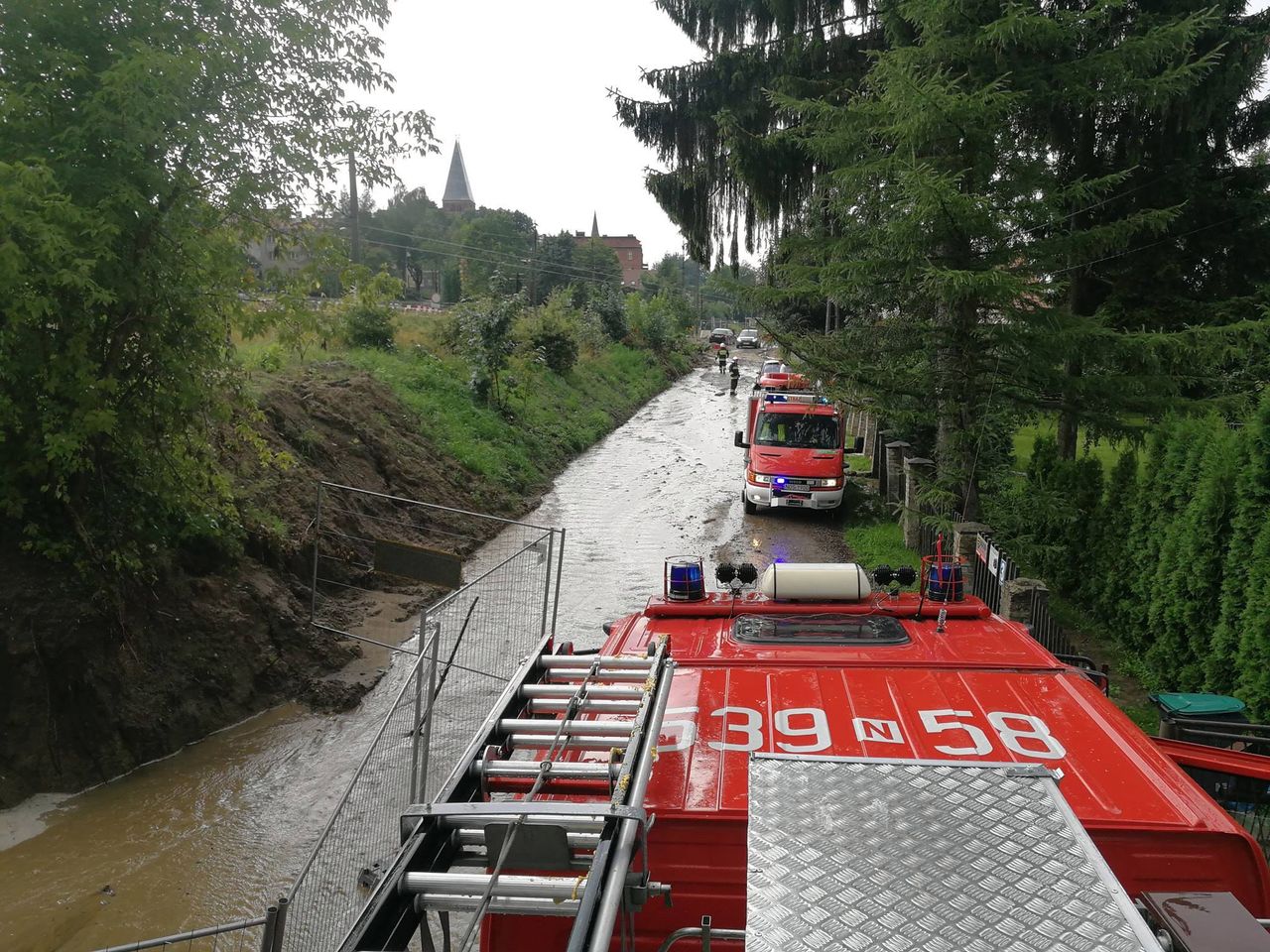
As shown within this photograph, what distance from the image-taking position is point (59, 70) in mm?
7258

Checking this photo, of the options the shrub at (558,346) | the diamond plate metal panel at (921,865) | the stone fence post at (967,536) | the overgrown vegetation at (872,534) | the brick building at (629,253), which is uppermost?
→ the brick building at (629,253)

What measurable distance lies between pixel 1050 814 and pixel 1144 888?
35.4 inches

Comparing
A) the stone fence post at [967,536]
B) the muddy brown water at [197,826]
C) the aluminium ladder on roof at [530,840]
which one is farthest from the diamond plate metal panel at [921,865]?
the stone fence post at [967,536]

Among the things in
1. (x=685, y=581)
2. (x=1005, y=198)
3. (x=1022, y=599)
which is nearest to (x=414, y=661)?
(x=685, y=581)

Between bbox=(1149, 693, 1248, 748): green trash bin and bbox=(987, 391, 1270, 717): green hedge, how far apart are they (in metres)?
1.28

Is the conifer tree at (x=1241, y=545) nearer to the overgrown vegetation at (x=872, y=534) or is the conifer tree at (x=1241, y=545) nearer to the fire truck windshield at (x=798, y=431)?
the overgrown vegetation at (x=872, y=534)

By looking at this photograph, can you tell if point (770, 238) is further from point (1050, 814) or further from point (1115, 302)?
point (1050, 814)

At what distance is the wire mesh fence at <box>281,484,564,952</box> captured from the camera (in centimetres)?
598

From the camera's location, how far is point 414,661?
422 inches

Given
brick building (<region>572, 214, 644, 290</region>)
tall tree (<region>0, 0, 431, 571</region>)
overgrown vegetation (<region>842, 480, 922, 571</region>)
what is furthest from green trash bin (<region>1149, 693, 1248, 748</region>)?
brick building (<region>572, 214, 644, 290</region>)

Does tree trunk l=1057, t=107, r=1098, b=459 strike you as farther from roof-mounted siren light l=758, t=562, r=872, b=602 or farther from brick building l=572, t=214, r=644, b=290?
brick building l=572, t=214, r=644, b=290

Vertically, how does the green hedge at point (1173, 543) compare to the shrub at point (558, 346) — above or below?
below

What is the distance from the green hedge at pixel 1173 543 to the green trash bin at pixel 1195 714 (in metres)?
1.28

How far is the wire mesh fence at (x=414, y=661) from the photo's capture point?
19.6ft
